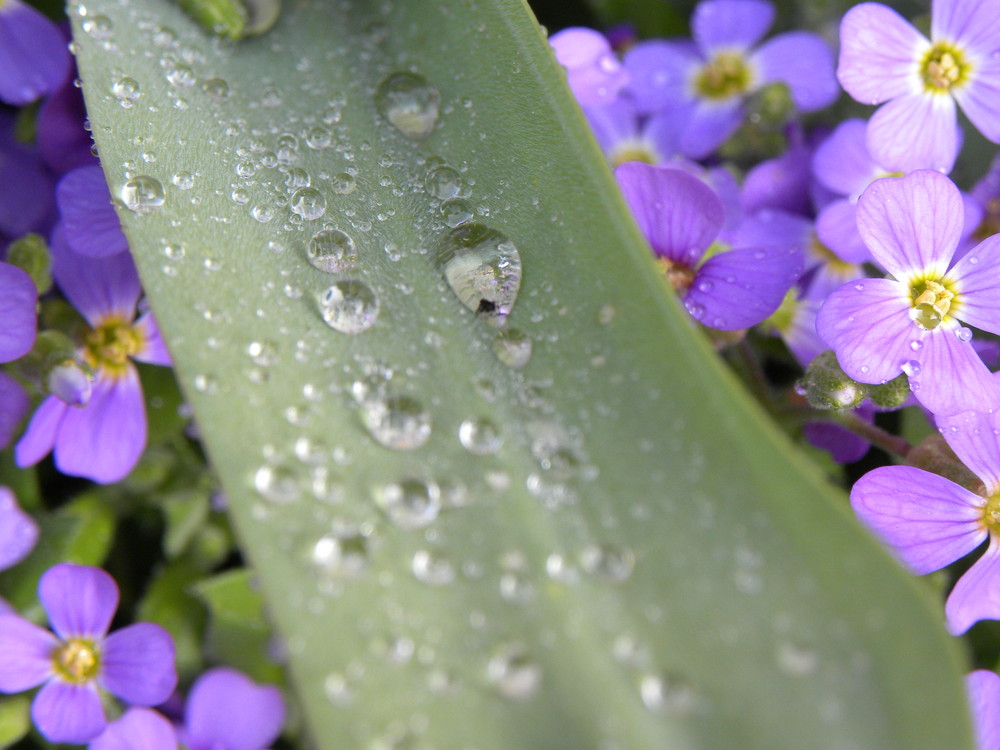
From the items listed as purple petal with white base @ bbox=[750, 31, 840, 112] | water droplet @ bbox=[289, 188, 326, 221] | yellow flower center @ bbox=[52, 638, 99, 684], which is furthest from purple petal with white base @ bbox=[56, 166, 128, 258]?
purple petal with white base @ bbox=[750, 31, 840, 112]

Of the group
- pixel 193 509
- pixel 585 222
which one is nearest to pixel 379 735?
pixel 585 222

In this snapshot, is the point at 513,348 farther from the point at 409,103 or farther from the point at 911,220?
the point at 911,220

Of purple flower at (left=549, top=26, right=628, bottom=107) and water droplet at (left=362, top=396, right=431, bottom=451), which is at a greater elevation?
purple flower at (left=549, top=26, right=628, bottom=107)

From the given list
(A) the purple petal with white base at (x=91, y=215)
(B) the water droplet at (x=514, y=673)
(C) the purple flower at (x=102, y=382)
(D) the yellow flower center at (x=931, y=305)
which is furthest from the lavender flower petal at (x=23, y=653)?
(D) the yellow flower center at (x=931, y=305)

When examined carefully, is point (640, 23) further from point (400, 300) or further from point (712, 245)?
point (400, 300)

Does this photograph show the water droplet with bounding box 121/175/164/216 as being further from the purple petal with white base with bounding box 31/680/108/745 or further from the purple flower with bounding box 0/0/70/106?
the purple petal with white base with bounding box 31/680/108/745

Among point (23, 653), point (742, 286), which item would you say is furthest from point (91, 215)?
point (742, 286)
